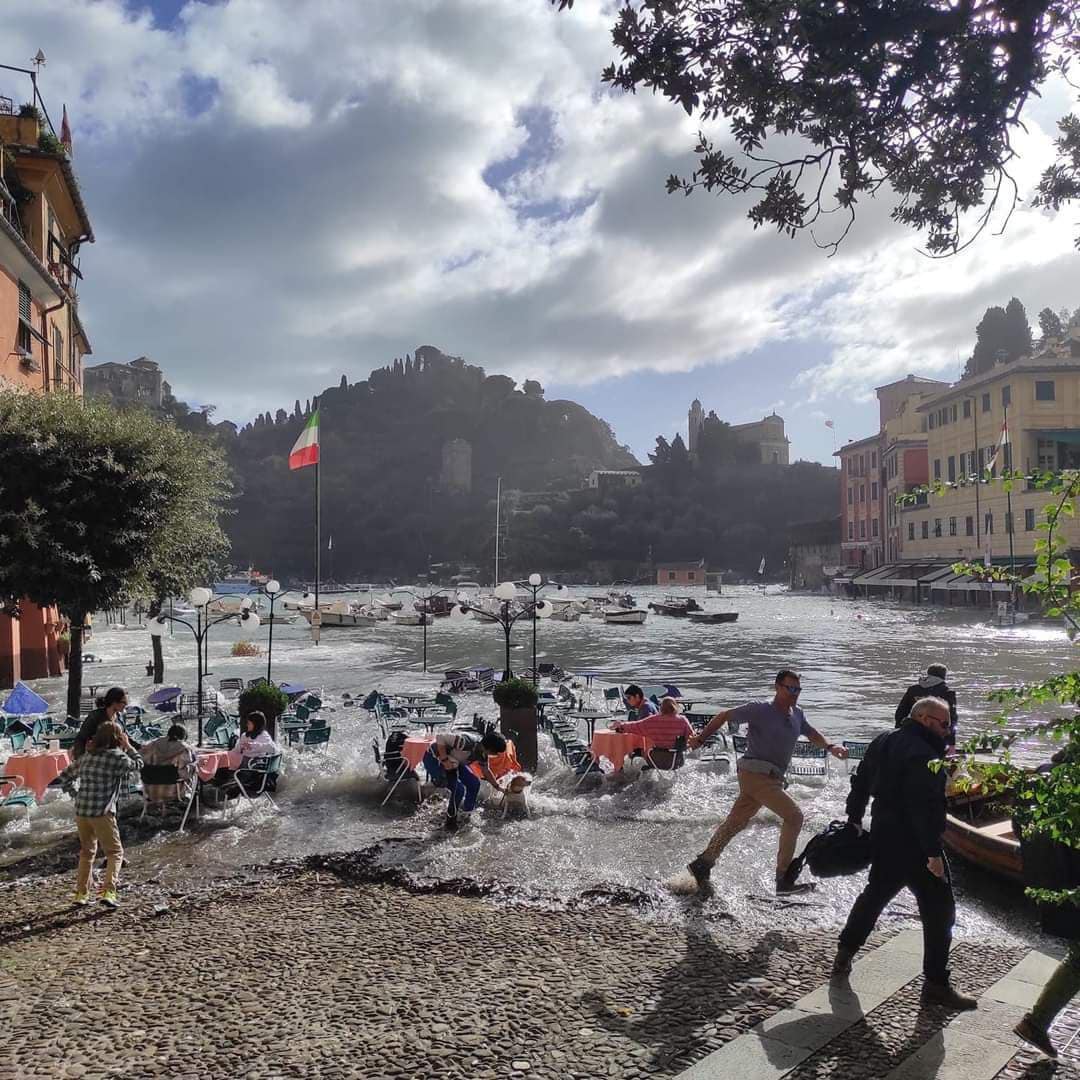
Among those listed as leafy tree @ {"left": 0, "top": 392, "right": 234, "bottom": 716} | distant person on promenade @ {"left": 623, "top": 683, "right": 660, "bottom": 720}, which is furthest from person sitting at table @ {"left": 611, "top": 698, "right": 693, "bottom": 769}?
leafy tree @ {"left": 0, "top": 392, "right": 234, "bottom": 716}

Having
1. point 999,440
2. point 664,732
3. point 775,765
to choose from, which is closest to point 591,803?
point 664,732

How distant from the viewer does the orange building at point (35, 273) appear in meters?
17.8

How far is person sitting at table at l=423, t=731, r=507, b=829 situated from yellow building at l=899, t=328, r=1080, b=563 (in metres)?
43.1

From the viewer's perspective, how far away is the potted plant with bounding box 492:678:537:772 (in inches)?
433

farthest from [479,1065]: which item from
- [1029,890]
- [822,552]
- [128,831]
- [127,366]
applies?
[127,366]

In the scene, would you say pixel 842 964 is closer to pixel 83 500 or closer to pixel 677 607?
pixel 83 500

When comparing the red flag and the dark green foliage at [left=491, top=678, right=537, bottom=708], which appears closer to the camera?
the dark green foliage at [left=491, top=678, right=537, bottom=708]

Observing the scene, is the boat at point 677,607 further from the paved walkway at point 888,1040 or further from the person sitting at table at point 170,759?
the paved walkway at point 888,1040

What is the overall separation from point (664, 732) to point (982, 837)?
4.01m

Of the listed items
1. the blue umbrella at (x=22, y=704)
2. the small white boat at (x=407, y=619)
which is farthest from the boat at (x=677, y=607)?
the blue umbrella at (x=22, y=704)

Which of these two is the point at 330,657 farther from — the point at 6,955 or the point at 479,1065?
the point at 479,1065

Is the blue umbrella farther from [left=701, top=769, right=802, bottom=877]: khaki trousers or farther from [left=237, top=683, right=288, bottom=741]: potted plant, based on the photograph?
[left=701, top=769, right=802, bottom=877]: khaki trousers

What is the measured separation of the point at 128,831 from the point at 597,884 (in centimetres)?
506

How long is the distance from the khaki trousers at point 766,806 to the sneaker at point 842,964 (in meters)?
1.34
